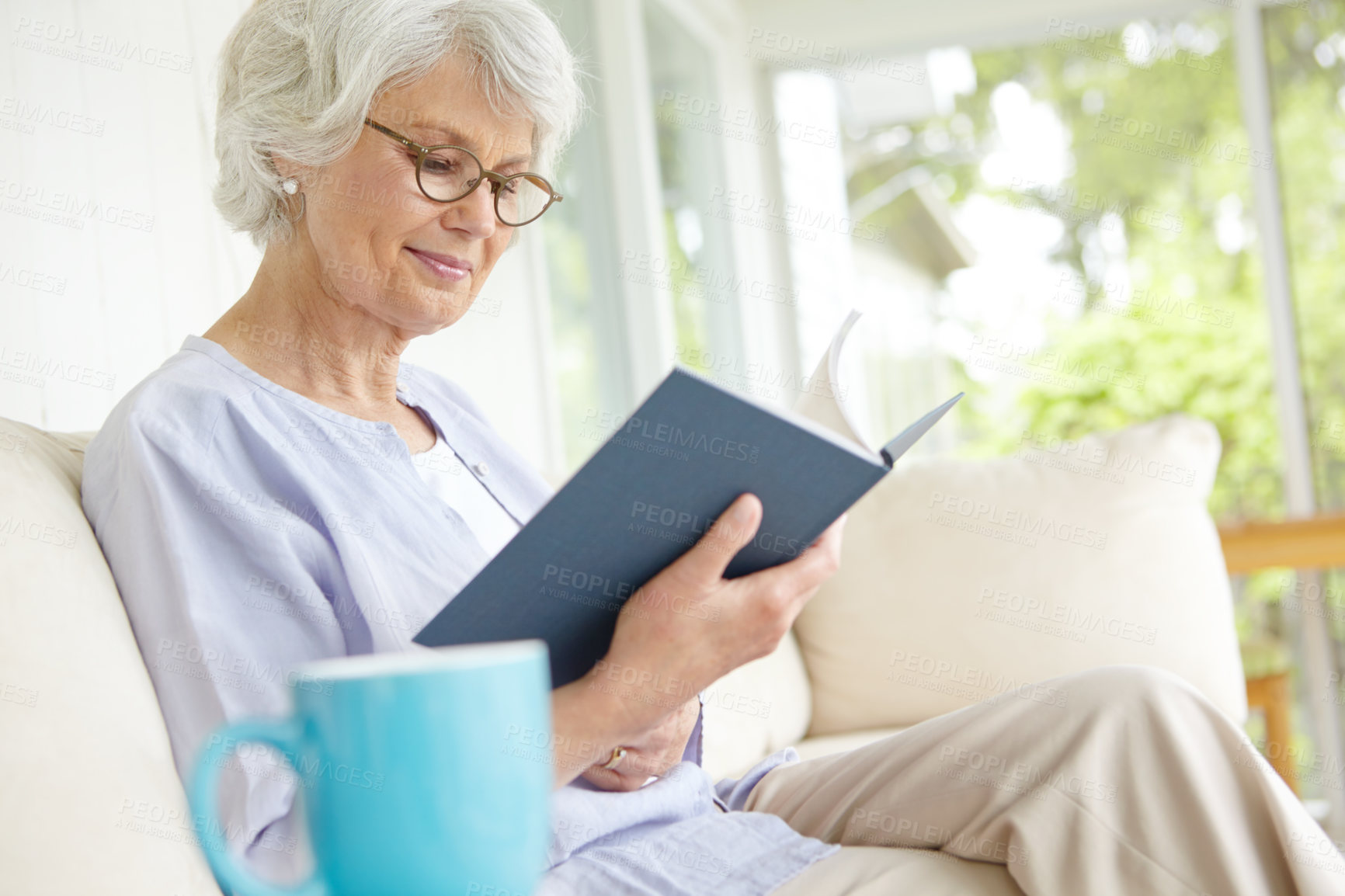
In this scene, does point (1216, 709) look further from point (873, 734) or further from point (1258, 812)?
point (873, 734)

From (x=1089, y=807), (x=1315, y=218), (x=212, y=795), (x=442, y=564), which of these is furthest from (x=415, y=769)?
(x=1315, y=218)

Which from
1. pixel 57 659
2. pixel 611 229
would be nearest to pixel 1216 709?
pixel 57 659

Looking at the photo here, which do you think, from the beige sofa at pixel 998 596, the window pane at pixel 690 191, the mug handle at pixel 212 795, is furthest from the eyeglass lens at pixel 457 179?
the window pane at pixel 690 191

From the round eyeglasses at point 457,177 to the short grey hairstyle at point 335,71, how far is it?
0.05 metres

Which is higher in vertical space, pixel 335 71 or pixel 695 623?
pixel 335 71

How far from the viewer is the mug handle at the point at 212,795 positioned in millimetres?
412

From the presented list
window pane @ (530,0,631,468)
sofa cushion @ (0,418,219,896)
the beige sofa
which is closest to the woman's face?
sofa cushion @ (0,418,219,896)

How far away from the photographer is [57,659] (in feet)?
2.54

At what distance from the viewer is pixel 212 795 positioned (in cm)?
42

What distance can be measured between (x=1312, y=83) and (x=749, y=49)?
77.0 inches

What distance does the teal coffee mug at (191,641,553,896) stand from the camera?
387 millimetres

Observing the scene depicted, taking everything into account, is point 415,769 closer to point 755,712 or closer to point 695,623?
point 695,623

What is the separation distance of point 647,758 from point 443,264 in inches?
21.7

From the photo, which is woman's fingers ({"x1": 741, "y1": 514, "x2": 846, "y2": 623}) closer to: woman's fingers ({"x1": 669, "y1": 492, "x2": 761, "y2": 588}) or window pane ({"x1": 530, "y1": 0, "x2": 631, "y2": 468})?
woman's fingers ({"x1": 669, "y1": 492, "x2": 761, "y2": 588})
